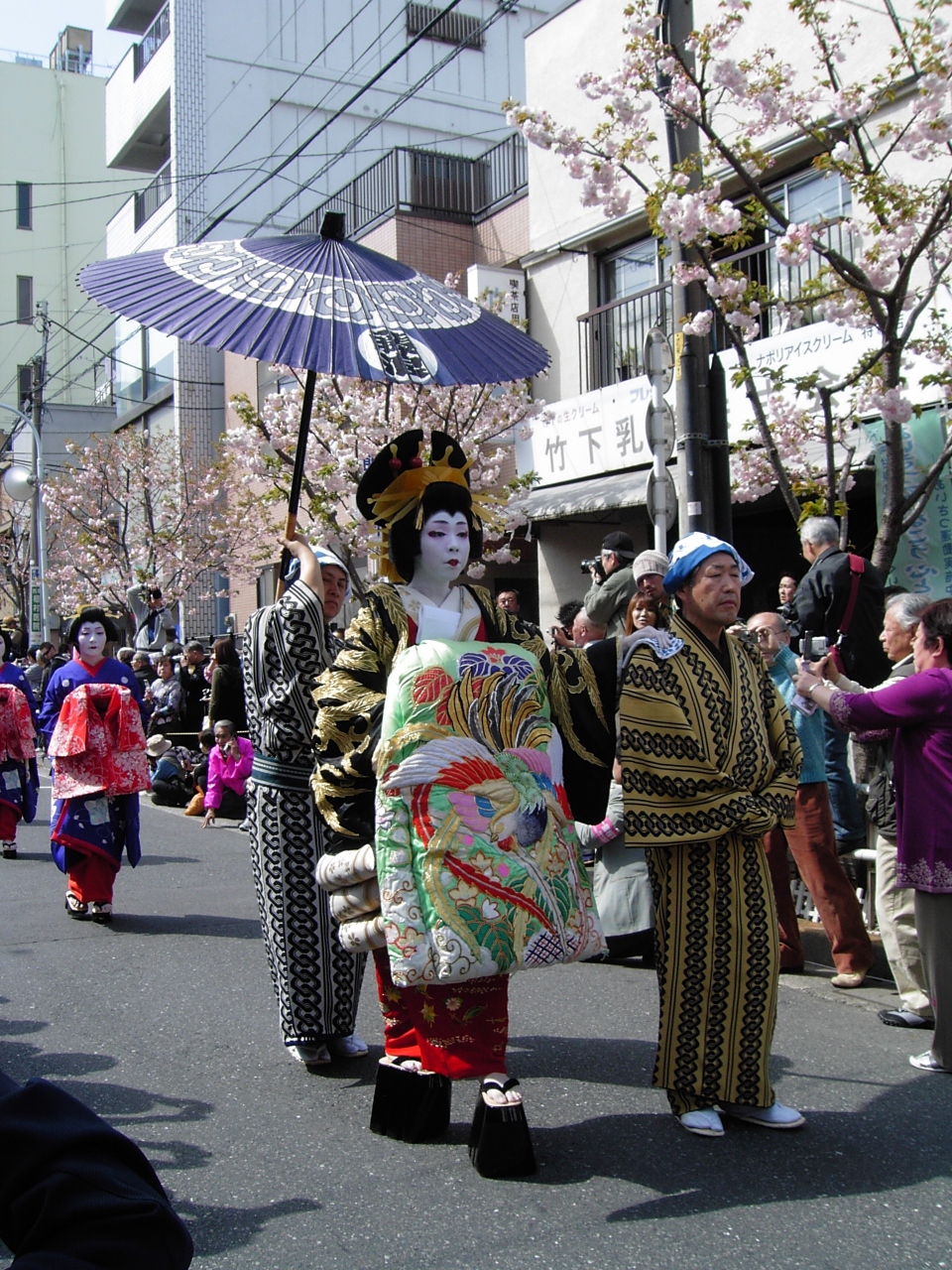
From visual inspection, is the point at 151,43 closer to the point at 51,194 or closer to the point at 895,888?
the point at 51,194

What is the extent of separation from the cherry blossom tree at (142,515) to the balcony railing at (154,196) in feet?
16.7

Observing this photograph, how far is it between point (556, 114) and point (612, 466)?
177 inches

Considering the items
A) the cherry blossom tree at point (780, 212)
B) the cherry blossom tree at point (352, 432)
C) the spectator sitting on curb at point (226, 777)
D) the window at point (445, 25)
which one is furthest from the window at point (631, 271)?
the window at point (445, 25)

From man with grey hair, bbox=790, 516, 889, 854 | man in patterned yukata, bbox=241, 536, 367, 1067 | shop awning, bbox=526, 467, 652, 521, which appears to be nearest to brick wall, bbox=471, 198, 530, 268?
shop awning, bbox=526, 467, 652, 521

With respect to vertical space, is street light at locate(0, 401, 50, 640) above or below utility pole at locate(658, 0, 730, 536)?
above

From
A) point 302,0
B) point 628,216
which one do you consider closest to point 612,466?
point 628,216

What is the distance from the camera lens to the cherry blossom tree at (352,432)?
1126cm

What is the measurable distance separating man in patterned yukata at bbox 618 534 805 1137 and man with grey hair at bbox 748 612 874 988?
5.76 ft

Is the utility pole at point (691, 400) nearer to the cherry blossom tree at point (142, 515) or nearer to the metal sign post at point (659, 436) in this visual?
the metal sign post at point (659, 436)

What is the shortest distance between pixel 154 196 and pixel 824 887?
25.7 m

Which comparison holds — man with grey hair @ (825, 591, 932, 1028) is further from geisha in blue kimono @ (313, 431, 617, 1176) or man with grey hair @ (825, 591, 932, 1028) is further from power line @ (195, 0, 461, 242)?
A: power line @ (195, 0, 461, 242)

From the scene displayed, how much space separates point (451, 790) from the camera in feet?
10.8

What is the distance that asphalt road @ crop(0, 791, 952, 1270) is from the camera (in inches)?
117

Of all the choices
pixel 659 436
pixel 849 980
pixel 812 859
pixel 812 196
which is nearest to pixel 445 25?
pixel 812 196
